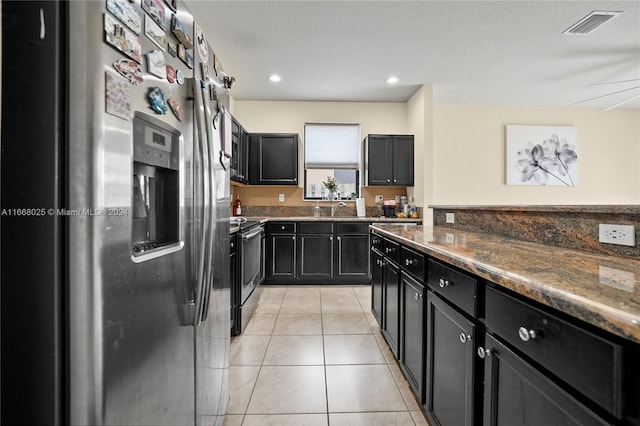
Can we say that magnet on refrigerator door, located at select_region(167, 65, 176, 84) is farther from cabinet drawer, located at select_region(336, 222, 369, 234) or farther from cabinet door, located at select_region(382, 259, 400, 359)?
cabinet drawer, located at select_region(336, 222, 369, 234)

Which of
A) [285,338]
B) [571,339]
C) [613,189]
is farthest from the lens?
[613,189]

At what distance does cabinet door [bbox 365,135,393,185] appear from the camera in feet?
14.9

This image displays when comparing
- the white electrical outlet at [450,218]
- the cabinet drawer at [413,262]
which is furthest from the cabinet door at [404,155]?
the cabinet drawer at [413,262]

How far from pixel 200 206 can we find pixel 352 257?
324 cm

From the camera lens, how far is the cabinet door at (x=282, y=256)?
4180mm

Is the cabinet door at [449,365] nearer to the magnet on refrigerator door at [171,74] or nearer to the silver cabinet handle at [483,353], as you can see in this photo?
the silver cabinet handle at [483,353]

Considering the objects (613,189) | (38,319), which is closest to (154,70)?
(38,319)

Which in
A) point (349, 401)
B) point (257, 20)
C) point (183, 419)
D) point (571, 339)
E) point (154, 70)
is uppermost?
point (257, 20)

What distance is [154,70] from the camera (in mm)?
876

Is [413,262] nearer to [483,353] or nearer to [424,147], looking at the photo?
[483,353]

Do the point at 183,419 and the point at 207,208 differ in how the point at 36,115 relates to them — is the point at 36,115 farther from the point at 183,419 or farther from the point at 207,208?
the point at 183,419

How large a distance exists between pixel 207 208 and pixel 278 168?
11.4 ft

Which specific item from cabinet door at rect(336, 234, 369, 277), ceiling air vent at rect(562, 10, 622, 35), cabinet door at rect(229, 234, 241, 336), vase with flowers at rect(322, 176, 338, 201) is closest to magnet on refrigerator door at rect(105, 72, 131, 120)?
cabinet door at rect(229, 234, 241, 336)

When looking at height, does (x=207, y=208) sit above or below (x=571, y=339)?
above
